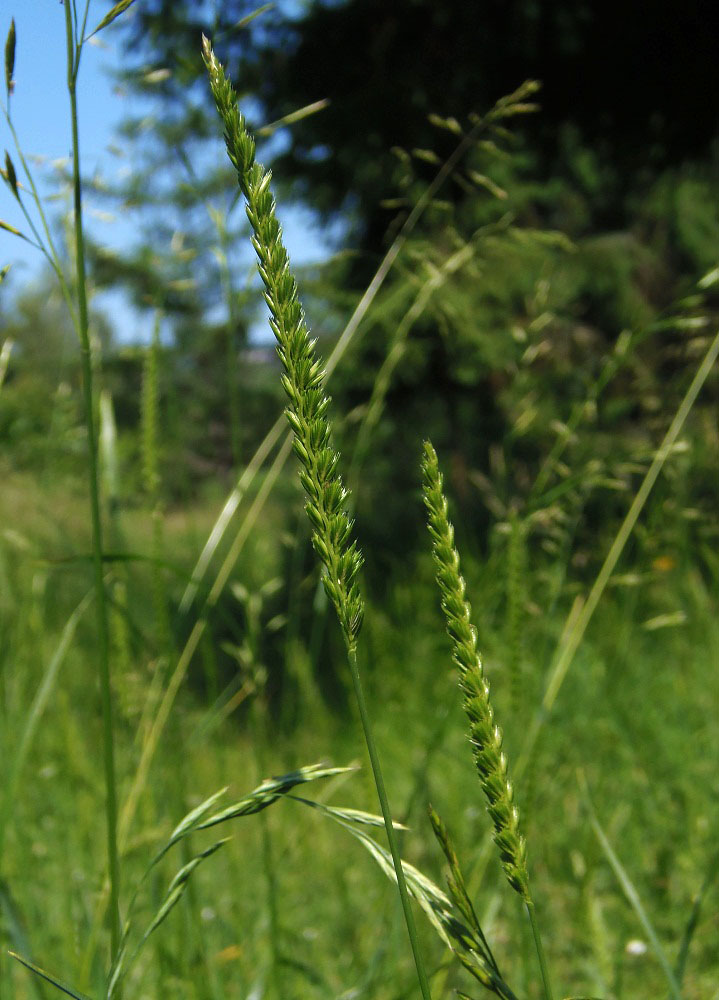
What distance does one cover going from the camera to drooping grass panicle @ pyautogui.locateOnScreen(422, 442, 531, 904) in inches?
14.1

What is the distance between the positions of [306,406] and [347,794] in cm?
214

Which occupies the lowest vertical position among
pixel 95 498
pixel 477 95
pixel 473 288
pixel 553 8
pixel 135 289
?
pixel 95 498

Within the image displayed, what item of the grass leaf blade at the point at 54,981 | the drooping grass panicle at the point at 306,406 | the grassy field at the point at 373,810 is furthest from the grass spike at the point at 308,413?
the grassy field at the point at 373,810

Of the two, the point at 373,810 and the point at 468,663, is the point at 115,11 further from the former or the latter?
the point at 373,810

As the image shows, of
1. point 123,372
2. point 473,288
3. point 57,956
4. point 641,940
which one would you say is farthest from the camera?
point 123,372

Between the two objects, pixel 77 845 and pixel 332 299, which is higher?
pixel 332 299

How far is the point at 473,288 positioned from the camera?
4.93 meters

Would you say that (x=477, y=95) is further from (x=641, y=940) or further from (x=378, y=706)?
(x=641, y=940)

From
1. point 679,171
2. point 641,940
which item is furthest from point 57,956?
point 679,171

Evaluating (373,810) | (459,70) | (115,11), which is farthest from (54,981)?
(459,70)

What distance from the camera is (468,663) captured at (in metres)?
0.36

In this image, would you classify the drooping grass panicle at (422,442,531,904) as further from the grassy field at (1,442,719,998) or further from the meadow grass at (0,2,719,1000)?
the grassy field at (1,442,719,998)

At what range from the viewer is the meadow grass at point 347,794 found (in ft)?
Result: 1.22

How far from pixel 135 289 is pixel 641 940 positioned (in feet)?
45.4
